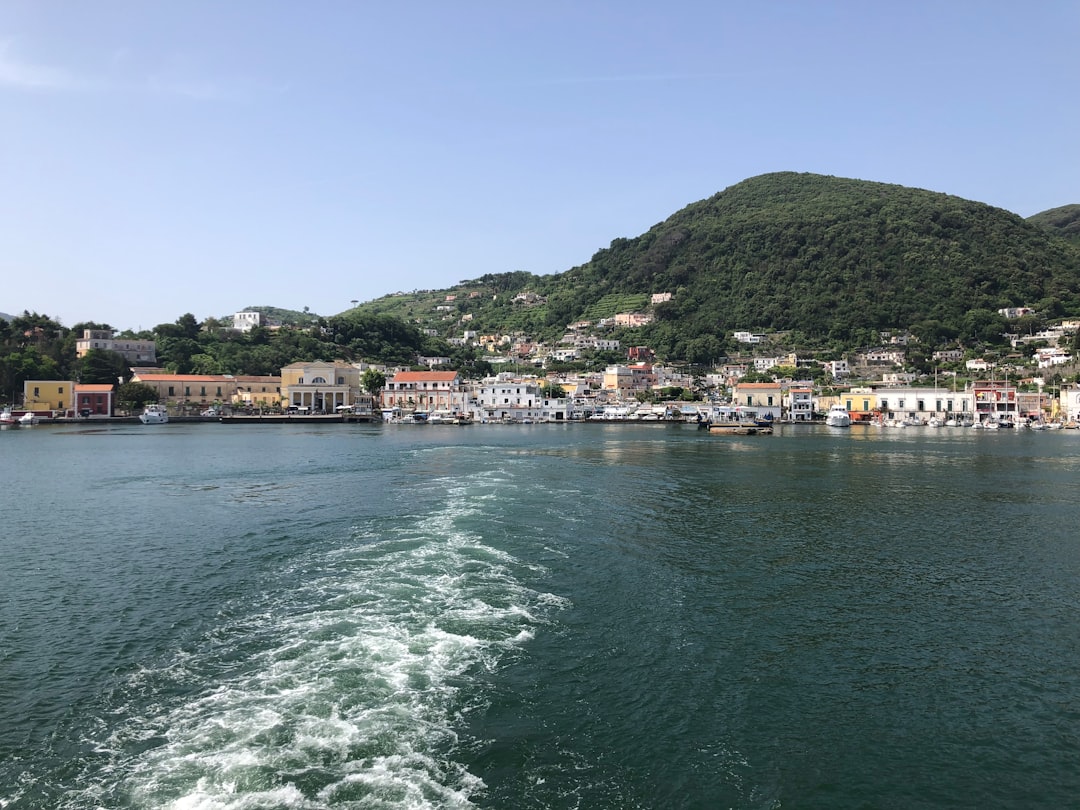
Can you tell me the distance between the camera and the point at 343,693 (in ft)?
23.9

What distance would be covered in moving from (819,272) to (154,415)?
104 meters

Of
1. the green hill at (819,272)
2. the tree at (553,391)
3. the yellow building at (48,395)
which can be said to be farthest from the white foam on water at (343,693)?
the green hill at (819,272)

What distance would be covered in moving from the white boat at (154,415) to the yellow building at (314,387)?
14.0 m

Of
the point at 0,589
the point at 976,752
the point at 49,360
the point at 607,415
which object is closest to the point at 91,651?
Result: the point at 0,589

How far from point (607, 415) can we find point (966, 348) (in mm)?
53251

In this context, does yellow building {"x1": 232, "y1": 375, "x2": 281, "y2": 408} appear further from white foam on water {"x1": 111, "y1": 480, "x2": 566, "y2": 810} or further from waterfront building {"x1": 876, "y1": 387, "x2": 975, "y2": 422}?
white foam on water {"x1": 111, "y1": 480, "x2": 566, "y2": 810}

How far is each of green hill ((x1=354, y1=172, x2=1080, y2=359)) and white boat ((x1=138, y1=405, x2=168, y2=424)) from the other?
70799mm

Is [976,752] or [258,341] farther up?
[258,341]

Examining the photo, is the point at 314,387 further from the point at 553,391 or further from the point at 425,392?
the point at 553,391

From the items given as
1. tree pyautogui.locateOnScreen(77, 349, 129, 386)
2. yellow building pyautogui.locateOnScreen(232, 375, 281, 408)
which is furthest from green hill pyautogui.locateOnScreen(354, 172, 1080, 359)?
tree pyautogui.locateOnScreen(77, 349, 129, 386)

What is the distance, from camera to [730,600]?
35.6 ft

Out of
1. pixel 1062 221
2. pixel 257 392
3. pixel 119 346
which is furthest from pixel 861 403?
pixel 1062 221

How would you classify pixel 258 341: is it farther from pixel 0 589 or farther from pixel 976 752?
pixel 976 752

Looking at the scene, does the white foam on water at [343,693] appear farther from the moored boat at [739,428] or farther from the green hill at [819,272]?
the green hill at [819,272]
